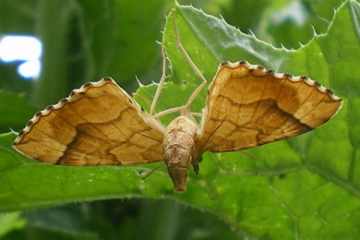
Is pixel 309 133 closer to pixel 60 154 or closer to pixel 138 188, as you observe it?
pixel 138 188

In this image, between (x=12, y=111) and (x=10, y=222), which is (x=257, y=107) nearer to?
(x=12, y=111)

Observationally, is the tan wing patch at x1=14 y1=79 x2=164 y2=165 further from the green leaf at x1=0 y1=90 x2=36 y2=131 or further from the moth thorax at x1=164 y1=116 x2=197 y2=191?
the green leaf at x1=0 y1=90 x2=36 y2=131

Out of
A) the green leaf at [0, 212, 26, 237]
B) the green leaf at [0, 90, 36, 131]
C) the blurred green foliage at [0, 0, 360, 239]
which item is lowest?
the blurred green foliage at [0, 0, 360, 239]

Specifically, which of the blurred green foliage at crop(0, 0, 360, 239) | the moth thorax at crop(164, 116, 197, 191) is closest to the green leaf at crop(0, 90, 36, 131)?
the blurred green foliage at crop(0, 0, 360, 239)

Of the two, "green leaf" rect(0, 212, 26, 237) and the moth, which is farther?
"green leaf" rect(0, 212, 26, 237)

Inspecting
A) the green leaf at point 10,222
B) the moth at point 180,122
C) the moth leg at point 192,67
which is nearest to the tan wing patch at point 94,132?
the moth at point 180,122

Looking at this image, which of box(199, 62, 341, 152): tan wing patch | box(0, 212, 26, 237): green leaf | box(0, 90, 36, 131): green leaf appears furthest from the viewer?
box(0, 212, 26, 237): green leaf

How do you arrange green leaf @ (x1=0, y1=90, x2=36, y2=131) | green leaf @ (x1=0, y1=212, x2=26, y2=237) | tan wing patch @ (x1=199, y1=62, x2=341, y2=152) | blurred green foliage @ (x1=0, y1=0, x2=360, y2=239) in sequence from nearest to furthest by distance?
tan wing patch @ (x1=199, y1=62, x2=341, y2=152) → blurred green foliage @ (x1=0, y1=0, x2=360, y2=239) → green leaf @ (x1=0, y1=90, x2=36, y2=131) → green leaf @ (x1=0, y1=212, x2=26, y2=237)

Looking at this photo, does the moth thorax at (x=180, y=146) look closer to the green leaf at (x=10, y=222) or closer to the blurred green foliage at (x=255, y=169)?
the blurred green foliage at (x=255, y=169)

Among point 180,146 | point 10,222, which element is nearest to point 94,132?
point 180,146

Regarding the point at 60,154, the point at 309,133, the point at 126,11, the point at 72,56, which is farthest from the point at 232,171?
the point at 72,56
